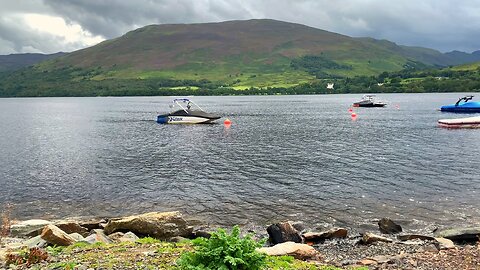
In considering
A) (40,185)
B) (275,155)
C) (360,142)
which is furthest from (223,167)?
(360,142)

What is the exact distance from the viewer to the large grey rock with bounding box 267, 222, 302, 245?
23.0 m

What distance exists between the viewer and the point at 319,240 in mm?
24188

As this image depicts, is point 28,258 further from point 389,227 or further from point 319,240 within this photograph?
point 389,227

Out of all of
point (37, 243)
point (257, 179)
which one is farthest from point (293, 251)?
point (257, 179)

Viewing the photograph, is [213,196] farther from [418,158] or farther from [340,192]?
[418,158]

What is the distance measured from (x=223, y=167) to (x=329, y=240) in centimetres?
2688

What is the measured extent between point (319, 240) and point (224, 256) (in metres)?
12.4

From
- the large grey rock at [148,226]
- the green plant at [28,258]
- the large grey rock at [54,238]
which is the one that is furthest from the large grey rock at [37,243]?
the large grey rock at [148,226]

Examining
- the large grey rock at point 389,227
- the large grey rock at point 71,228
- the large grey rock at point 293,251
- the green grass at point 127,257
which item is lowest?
the large grey rock at point 389,227

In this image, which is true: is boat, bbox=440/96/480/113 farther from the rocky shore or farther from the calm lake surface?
the rocky shore

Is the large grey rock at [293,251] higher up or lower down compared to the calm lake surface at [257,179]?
higher up

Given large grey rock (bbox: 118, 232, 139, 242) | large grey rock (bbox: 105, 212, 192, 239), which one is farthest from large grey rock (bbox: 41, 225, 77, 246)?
large grey rock (bbox: 105, 212, 192, 239)

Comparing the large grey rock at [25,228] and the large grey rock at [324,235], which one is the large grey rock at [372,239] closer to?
the large grey rock at [324,235]

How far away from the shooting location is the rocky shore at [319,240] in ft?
61.9
